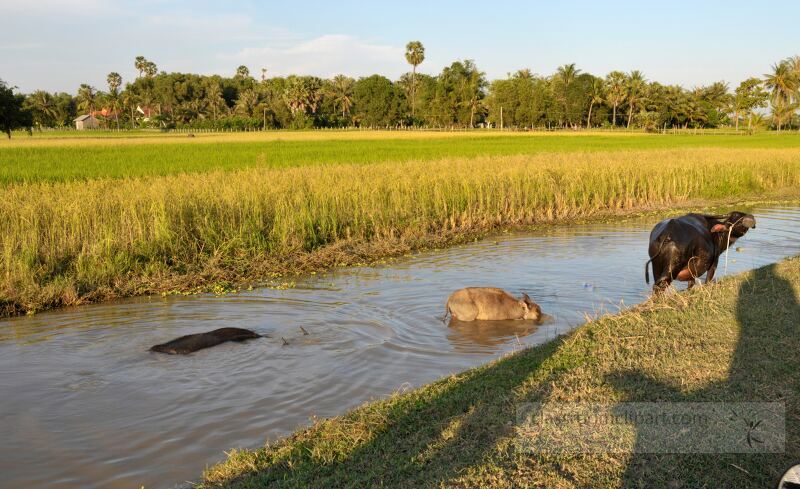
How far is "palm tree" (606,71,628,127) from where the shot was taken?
9081 centimetres

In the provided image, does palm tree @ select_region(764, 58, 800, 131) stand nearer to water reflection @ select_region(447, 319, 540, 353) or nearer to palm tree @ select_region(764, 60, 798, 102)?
palm tree @ select_region(764, 60, 798, 102)

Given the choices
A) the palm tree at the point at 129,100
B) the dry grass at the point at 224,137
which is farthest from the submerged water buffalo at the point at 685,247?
the palm tree at the point at 129,100

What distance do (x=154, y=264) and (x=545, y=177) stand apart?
9.88m

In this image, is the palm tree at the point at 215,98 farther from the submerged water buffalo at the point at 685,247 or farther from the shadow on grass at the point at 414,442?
the shadow on grass at the point at 414,442

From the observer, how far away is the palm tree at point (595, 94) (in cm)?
9294

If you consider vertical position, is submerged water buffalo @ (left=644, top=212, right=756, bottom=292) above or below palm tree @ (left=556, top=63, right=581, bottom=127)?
below

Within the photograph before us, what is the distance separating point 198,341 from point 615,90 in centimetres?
9293

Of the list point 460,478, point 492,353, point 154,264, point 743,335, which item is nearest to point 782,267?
point 743,335

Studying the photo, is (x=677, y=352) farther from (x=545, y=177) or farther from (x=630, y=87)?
(x=630, y=87)

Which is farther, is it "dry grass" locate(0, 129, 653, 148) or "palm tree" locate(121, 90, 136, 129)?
"palm tree" locate(121, 90, 136, 129)

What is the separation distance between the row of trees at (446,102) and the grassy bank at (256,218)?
72651 millimetres

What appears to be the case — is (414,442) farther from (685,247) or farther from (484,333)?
(685,247)

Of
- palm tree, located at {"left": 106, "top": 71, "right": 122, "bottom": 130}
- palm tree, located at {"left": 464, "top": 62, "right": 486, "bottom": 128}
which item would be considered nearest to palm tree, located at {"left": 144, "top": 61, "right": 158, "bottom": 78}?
palm tree, located at {"left": 106, "top": 71, "right": 122, "bottom": 130}

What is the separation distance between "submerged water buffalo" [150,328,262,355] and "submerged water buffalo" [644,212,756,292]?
418cm
